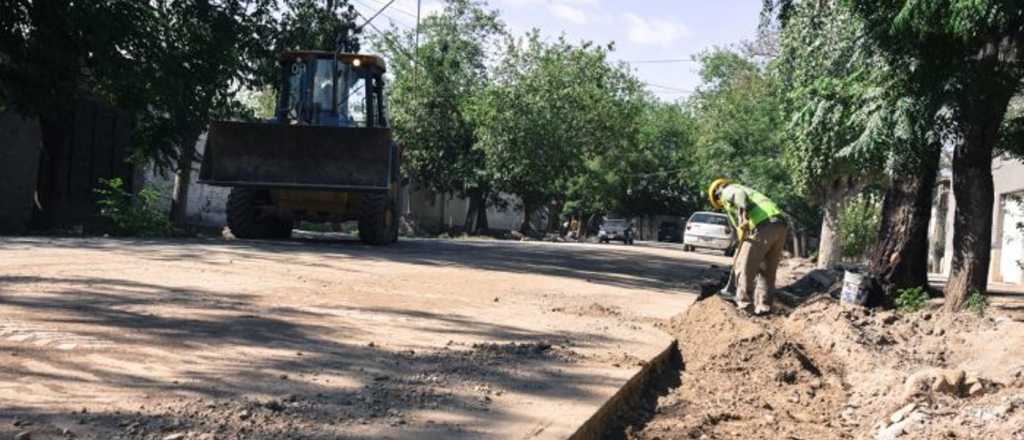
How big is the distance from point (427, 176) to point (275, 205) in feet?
106

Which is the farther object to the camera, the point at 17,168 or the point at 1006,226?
the point at 1006,226

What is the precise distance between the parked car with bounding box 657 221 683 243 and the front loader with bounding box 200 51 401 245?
58.0 metres

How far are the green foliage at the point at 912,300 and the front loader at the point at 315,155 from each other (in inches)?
337

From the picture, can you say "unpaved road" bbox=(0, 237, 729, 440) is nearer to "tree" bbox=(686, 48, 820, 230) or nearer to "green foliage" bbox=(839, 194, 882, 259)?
"tree" bbox=(686, 48, 820, 230)

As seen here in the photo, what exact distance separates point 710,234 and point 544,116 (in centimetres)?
1377

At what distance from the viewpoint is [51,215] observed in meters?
20.0

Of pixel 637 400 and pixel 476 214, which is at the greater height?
pixel 476 214

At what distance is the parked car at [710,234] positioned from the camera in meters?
38.3

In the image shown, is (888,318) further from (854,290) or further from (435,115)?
(435,115)

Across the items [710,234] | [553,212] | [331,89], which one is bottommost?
[710,234]

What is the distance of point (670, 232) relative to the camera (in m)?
77.9

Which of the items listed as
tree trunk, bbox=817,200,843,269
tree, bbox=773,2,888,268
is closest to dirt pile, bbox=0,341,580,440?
tree, bbox=773,2,888,268

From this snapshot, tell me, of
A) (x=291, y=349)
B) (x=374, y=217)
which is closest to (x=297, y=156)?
(x=374, y=217)

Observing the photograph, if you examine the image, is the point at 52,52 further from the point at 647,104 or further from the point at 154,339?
the point at 647,104
